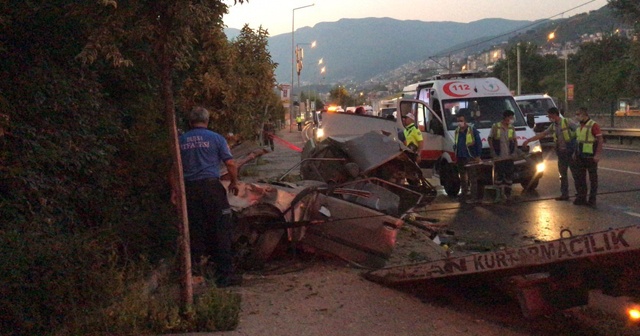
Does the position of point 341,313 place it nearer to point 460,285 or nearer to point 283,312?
point 283,312

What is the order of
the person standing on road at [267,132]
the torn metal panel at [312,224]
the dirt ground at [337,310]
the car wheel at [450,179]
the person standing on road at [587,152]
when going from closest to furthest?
the dirt ground at [337,310] < the torn metal panel at [312,224] < the person standing on road at [587,152] < the car wheel at [450,179] < the person standing on road at [267,132]

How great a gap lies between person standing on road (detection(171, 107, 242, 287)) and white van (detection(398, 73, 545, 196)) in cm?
950

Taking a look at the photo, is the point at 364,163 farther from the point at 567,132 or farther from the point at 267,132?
the point at 267,132

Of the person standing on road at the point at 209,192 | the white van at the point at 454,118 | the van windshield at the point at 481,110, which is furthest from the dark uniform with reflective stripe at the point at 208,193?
the van windshield at the point at 481,110

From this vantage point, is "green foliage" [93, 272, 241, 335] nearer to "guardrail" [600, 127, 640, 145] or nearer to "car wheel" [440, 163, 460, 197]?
"car wheel" [440, 163, 460, 197]

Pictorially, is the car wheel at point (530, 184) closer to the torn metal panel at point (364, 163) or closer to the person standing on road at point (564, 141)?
the person standing on road at point (564, 141)

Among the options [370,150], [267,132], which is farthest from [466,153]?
[267,132]

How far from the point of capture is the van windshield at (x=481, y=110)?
17.1 m

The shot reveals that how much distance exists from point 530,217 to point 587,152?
1717mm

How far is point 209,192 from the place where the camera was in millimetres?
6910

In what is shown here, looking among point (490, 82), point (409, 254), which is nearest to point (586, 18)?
point (490, 82)

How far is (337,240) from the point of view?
7.75m

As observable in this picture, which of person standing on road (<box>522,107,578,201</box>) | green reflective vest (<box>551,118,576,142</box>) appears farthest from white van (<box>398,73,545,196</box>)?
green reflective vest (<box>551,118,576,142</box>)

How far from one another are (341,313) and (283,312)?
482 millimetres
